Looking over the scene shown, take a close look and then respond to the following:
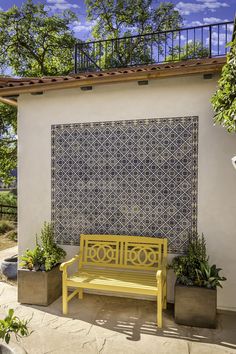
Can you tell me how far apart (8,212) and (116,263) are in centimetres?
772

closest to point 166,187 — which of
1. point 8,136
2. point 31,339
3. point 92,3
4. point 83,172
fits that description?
point 83,172

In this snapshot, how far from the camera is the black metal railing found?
10911 millimetres

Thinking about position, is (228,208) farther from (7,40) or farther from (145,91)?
(7,40)

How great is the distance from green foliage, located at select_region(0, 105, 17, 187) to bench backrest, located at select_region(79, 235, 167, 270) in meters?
5.20

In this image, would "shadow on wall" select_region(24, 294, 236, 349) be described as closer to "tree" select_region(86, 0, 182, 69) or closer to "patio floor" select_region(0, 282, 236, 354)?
"patio floor" select_region(0, 282, 236, 354)

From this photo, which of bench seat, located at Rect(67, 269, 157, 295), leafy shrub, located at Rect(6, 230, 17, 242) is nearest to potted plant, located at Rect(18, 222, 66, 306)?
bench seat, located at Rect(67, 269, 157, 295)

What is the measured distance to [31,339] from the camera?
3531 mm

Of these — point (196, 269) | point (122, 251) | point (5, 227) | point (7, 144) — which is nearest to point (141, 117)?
point (122, 251)

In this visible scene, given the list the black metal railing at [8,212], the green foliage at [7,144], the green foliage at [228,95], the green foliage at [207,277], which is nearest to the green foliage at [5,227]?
the black metal railing at [8,212]

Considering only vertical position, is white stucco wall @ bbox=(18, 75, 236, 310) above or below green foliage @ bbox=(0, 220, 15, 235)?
above

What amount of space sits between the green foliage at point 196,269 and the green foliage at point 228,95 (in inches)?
71.2

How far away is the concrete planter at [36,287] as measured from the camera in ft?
14.4

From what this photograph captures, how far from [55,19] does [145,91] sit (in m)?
7.98

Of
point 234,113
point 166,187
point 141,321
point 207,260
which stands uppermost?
point 234,113
